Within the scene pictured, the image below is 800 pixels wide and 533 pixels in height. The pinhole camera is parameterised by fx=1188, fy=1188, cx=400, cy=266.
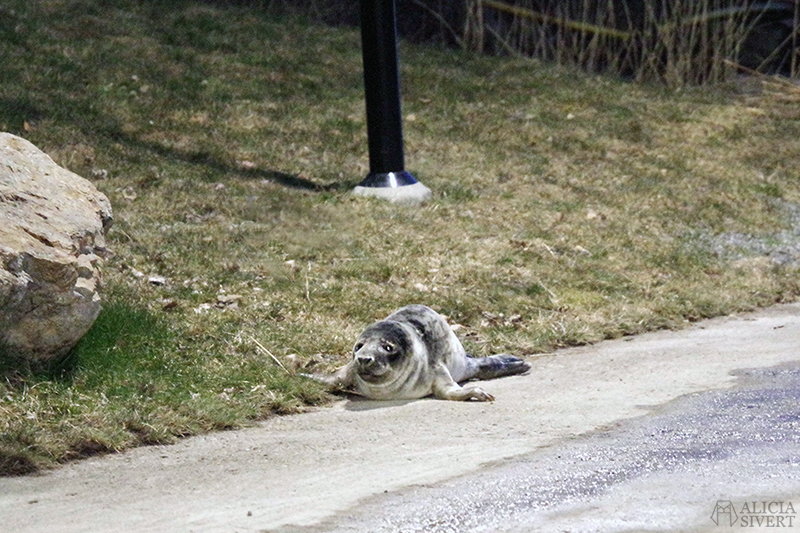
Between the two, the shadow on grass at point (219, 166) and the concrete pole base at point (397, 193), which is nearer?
the concrete pole base at point (397, 193)

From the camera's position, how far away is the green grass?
540 centimetres

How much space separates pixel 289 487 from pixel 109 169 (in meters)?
5.10

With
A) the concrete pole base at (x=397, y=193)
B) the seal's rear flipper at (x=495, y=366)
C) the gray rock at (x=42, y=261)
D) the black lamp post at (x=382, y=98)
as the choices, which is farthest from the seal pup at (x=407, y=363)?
the black lamp post at (x=382, y=98)

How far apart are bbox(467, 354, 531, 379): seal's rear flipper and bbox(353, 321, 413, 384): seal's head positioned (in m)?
0.58

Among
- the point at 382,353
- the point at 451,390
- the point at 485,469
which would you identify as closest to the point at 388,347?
the point at 382,353

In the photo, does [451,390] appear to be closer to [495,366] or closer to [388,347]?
[388,347]

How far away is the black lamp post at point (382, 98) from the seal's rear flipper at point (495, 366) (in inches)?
125

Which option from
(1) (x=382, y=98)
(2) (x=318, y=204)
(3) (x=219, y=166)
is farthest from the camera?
(3) (x=219, y=166)

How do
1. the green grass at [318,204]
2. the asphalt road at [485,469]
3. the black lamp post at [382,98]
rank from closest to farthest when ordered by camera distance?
the asphalt road at [485,469] → the green grass at [318,204] → the black lamp post at [382,98]

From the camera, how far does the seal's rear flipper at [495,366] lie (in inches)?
224

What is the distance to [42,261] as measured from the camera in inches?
190

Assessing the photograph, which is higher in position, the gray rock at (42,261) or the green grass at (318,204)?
the gray rock at (42,261)

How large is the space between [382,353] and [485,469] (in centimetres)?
103

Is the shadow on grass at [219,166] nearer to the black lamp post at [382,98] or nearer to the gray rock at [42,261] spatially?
the black lamp post at [382,98]
